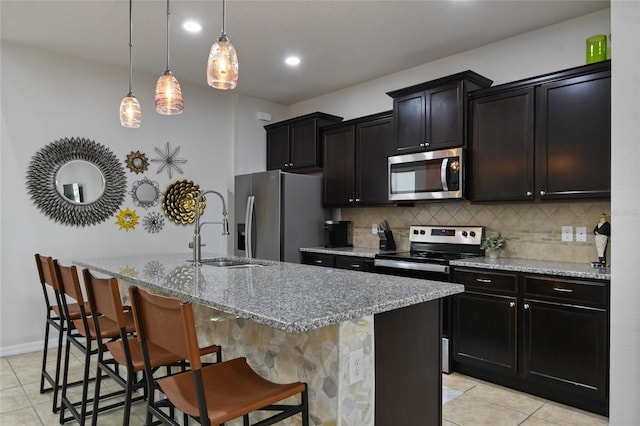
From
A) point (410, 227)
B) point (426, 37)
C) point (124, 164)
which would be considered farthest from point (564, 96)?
point (124, 164)

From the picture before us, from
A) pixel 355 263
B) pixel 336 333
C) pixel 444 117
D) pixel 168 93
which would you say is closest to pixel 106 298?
pixel 336 333

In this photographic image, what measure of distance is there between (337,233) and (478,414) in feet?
8.25

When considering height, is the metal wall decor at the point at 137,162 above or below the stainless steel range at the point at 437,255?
above

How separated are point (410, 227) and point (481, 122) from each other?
1315mm

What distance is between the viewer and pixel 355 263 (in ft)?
13.7

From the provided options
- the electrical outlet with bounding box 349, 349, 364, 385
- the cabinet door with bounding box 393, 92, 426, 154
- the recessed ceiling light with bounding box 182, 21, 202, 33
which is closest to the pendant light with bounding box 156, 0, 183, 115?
the recessed ceiling light with bounding box 182, 21, 202, 33

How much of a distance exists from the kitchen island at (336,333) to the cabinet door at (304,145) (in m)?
2.91

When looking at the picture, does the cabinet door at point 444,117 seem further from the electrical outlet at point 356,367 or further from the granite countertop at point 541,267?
the electrical outlet at point 356,367

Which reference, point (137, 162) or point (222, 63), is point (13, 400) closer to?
point (137, 162)

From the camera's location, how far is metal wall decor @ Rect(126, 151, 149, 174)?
15.1 ft

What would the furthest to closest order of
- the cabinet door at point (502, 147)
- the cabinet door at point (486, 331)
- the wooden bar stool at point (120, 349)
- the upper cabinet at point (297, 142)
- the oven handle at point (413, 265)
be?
the upper cabinet at point (297, 142) → the oven handle at point (413, 265) → the cabinet door at point (502, 147) → the cabinet door at point (486, 331) → the wooden bar stool at point (120, 349)

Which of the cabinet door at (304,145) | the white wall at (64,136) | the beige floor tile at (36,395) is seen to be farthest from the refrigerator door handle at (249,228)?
the beige floor tile at (36,395)

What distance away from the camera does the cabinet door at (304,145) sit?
16.5 feet

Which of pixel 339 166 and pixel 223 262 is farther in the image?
pixel 339 166
